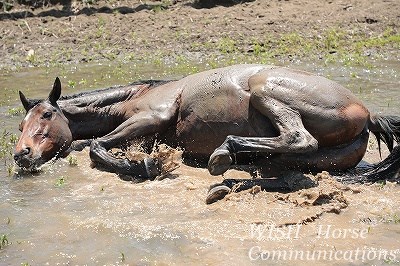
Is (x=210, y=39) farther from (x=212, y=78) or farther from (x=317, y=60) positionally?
(x=212, y=78)

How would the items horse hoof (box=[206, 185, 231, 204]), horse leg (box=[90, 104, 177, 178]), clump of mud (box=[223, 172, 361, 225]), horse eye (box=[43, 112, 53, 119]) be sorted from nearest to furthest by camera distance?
clump of mud (box=[223, 172, 361, 225])
horse hoof (box=[206, 185, 231, 204])
horse leg (box=[90, 104, 177, 178])
horse eye (box=[43, 112, 53, 119])

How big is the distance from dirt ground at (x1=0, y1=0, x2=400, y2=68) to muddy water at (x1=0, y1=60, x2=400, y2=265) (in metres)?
8.84

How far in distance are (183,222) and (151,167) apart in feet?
5.16

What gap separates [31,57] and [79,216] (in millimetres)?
10575

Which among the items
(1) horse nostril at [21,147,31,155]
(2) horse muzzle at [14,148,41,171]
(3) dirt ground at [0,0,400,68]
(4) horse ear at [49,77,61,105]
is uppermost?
(4) horse ear at [49,77,61,105]

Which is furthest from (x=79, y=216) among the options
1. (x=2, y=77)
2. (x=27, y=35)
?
(x=27, y=35)

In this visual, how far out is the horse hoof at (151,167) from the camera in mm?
7301

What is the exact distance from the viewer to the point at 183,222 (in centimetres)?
586

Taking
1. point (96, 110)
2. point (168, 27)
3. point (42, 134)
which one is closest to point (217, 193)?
point (42, 134)

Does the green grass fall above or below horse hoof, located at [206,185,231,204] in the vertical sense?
below

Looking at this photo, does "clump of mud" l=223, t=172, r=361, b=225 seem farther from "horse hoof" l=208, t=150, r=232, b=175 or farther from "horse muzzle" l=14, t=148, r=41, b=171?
"horse muzzle" l=14, t=148, r=41, b=171

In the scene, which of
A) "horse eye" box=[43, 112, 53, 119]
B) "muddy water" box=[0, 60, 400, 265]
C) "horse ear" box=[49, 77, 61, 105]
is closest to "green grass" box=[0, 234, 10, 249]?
"muddy water" box=[0, 60, 400, 265]

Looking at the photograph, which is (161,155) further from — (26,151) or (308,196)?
(308,196)

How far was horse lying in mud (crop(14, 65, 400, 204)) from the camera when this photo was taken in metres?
6.87
